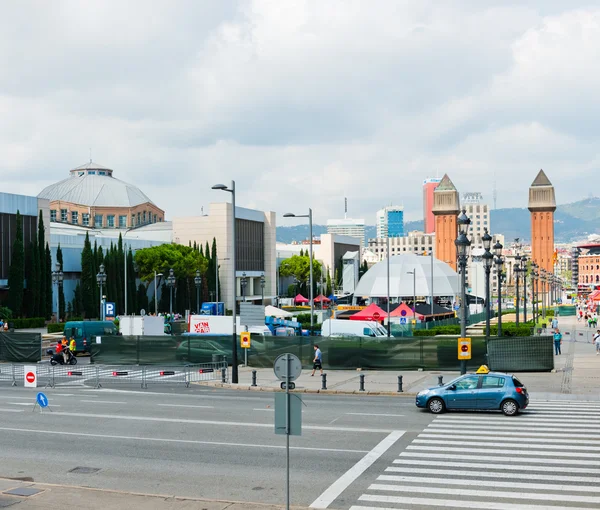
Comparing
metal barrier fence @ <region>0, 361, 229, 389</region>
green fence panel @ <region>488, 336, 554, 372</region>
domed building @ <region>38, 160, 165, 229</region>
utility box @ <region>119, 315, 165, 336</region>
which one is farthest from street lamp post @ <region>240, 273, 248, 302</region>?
green fence panel @ <region>488, 336, 554, 372</region>

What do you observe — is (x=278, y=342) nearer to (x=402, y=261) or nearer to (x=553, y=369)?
(x=553, y=369)

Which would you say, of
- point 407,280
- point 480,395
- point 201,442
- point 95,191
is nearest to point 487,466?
point 201,442

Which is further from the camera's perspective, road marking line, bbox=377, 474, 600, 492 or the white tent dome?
the white tent dome

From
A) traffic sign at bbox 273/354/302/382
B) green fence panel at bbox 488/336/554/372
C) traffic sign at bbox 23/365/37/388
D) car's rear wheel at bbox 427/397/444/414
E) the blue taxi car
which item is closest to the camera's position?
traffic sign at bbox 273/354/302/382

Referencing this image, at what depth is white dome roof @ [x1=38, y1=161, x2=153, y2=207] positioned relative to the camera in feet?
504

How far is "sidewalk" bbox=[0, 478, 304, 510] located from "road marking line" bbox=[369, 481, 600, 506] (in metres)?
2.51

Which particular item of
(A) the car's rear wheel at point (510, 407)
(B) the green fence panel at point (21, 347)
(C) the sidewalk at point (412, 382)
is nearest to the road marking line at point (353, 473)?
(A) the car's rear wheel at point (510, 407)

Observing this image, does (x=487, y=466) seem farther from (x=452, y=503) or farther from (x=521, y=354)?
(x=521, y=354)

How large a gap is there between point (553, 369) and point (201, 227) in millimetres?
91368

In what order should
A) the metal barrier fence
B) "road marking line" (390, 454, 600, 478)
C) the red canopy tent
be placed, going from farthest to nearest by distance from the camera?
1. the red canopy tent
2. the metal barrier fence
3. "road marking line" (390, 454, 600, 478)

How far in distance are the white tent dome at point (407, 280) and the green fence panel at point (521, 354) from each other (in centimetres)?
7339

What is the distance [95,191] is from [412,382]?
5128 inches

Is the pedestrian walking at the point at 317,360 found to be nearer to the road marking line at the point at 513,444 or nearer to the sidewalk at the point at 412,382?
the sidewalk at the point at 412,382

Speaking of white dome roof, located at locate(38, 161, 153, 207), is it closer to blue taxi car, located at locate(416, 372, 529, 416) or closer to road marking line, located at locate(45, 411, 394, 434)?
road marking line, located at locate(45, 411, 394, 434)
